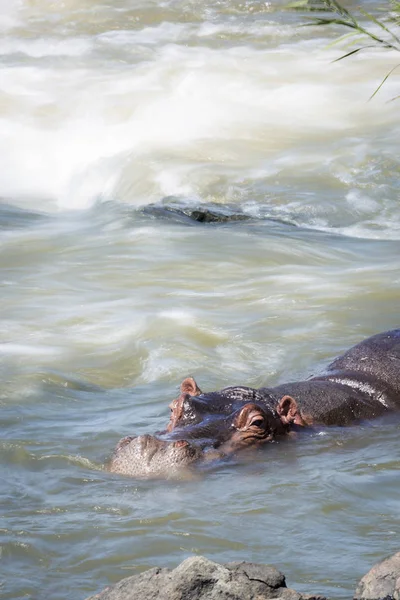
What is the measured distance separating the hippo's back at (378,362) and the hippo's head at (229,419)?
814 millimetres

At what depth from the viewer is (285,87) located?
17.8 metres

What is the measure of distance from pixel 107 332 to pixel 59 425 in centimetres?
237

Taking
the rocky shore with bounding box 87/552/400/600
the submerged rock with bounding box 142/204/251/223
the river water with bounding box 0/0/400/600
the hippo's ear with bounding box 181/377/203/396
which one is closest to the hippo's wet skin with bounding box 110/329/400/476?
the hippo's ear with bounding box 181/377/203/396

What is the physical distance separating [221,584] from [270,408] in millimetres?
2551

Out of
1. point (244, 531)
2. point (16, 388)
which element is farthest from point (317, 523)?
point (16, 388)

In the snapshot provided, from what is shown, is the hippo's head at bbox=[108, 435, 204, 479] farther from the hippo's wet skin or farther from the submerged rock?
the submerged rock

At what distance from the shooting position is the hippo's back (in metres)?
6.07

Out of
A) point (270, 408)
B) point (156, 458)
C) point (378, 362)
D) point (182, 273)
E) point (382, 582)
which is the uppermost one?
point (382, 582)

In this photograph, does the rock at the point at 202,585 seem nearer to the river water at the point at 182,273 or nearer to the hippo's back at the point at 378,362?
the river water at the point at 182,273

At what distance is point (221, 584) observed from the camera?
2.88m

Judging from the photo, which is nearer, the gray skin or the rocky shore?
the rocky shore

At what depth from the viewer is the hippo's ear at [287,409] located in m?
5.39

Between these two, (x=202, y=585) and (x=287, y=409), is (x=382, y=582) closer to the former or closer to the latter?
(x=202, y=585)

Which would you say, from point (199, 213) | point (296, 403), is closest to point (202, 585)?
point (296, 403)
